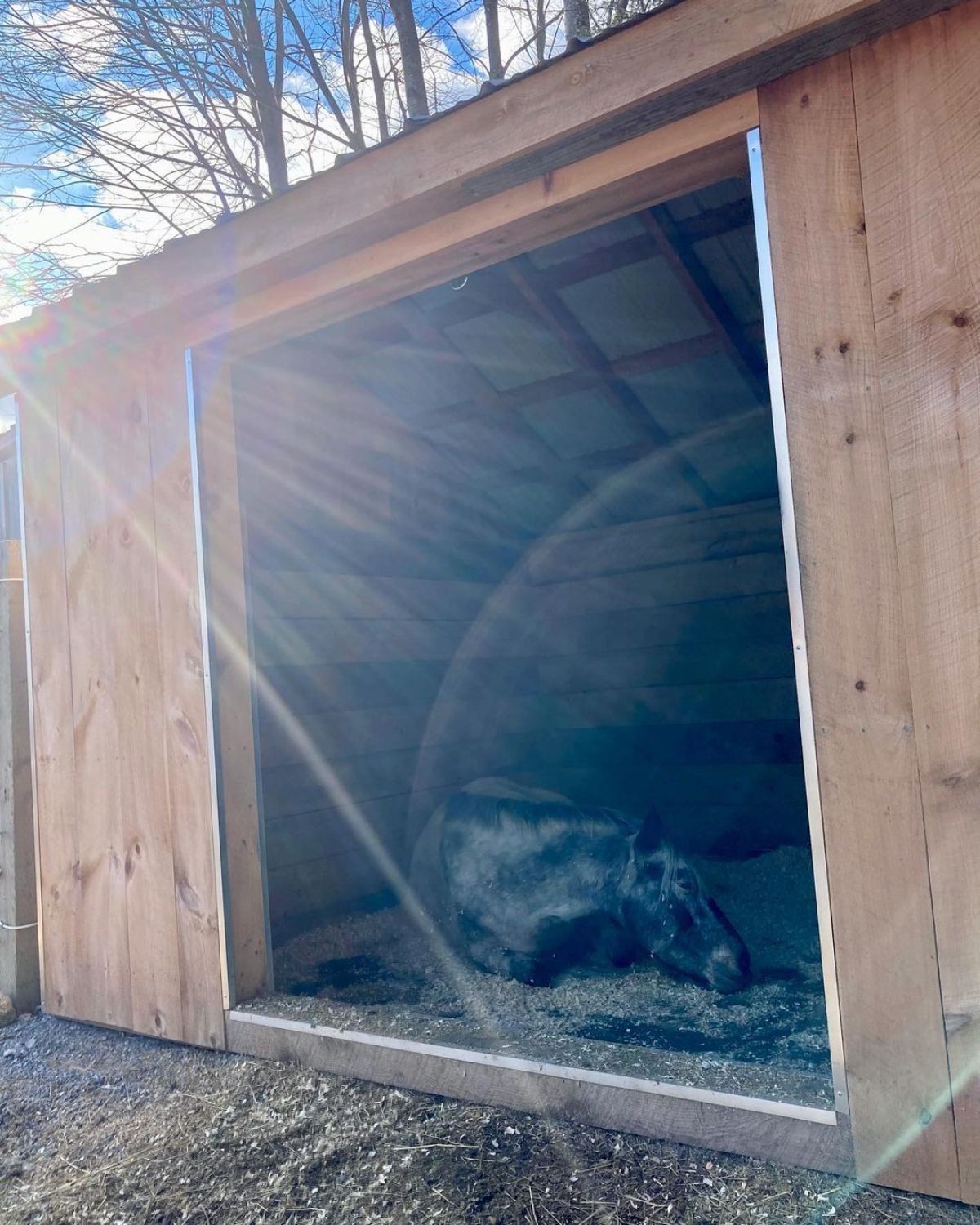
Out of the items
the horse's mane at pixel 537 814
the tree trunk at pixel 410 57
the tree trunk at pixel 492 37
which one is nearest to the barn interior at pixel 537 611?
the horse's mane at pixel 537 814

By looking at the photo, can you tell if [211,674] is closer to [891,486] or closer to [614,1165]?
[614,1165]

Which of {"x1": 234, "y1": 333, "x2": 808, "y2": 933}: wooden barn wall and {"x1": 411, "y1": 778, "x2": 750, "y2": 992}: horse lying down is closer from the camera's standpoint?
{"x1": 411, "y1": 778, "x2": 750, "y2": 992}: horse lying down

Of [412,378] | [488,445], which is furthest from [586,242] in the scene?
[488,445]

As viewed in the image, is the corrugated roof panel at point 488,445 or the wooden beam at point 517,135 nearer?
the wooden beam at point 517,135

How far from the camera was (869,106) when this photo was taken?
2107mm

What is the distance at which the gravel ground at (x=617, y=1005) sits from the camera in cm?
257

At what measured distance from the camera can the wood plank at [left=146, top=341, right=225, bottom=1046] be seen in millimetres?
3373

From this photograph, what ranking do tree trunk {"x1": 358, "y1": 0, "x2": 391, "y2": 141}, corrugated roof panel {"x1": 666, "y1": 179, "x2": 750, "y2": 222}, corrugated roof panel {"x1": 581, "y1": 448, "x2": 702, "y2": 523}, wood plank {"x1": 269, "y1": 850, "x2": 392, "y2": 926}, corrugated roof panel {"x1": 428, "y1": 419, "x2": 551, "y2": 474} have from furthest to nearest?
tree trunk {"x1": 358, "y1": 0, "x2": 391, "y2": 141}
corrugated roof panel {"x1": 581, "y1": 448, "x2": 702, "y2": 523}
corrugated roof panel {"x1": 428, "y1": 419, "x2": 551, "y2": 474}
wood plank {"x1": 269, "y1": 850, "x2": 392, "y2": 926}
corrugated roof panel {"x1": 666, "y1": 179, "x2": 750, "y2": 222}

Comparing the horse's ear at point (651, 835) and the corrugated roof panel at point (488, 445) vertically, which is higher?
the corrugated roof panel at point (488, 445)

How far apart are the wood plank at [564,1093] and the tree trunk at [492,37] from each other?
7815mm

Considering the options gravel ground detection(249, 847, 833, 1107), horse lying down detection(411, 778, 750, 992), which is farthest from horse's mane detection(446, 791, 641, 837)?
gravel ground detection(249, 847, 833, 1107)

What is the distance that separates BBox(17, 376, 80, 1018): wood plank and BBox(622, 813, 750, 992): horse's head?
7.34 feet

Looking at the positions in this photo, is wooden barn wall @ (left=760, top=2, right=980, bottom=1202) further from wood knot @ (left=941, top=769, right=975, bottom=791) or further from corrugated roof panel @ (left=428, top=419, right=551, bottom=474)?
corrugated roof panel @ (left=428, top=419, right=551, bottom=474)

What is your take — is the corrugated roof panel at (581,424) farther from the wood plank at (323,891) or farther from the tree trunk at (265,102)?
the tree trunk at (265,102)
